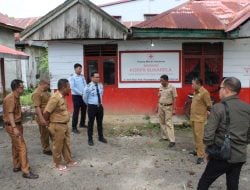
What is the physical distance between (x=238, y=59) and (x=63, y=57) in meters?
5.90

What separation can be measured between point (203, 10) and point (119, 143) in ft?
20.7

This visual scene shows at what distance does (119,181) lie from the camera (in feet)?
21.1

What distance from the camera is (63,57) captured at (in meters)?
12.7

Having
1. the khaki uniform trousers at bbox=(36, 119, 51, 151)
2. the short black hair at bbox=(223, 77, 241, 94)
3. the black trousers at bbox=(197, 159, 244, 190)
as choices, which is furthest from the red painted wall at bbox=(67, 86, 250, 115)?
the short black hair at bbox=(223, 77, 241, 94)

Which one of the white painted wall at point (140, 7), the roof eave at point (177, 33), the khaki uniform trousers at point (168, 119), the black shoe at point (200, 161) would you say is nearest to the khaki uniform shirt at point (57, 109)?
the black shoe at point (200, 161)

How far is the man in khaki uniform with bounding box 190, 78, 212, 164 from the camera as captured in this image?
286 inches

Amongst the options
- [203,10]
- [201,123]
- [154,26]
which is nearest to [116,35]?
[154,26]

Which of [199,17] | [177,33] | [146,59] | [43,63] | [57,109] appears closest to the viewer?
[57,109]

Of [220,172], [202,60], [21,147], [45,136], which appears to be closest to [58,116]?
[21,147]

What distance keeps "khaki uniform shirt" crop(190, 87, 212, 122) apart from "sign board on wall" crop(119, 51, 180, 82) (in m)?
5.30

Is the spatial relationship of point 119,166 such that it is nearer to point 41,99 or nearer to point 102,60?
point 41,99

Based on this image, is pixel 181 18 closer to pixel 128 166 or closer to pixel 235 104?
pixel 128 166

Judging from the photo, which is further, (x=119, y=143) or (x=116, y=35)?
(x=116, y=35)

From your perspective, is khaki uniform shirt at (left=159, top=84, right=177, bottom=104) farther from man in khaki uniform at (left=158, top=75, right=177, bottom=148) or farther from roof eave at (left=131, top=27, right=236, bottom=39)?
roof eave at (left=131, top=27, right=236, bottom=39)
